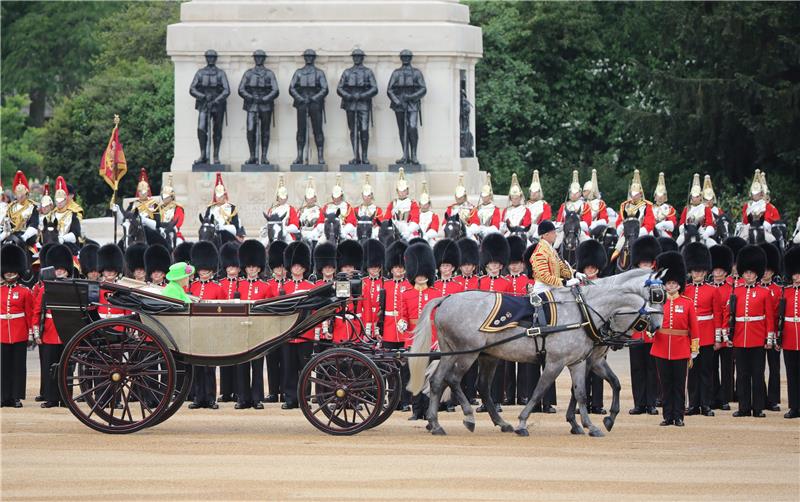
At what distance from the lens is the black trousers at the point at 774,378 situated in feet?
63.6

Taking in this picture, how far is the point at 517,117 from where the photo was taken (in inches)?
1724

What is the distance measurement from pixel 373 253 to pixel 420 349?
4.36 metres

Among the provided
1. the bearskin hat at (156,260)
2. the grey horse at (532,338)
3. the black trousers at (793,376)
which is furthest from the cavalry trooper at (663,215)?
the grey horse at (532,338)

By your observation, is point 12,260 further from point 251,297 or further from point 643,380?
point 643,380

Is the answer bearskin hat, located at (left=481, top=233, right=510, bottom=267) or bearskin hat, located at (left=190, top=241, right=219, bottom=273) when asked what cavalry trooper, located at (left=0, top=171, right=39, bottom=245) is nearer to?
bearskin hat, located at (left=190, top=241, right=219, bottom=273)

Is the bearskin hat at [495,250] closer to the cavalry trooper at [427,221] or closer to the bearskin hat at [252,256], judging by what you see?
the bearskin hat at [252,256]

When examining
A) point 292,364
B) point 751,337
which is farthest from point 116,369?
point 751,337

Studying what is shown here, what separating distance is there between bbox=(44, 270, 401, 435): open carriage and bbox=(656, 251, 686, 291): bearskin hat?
3132mm

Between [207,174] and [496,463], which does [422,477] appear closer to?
[496,463]

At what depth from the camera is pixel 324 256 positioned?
68.1 ft

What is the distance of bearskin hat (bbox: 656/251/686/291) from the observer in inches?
746

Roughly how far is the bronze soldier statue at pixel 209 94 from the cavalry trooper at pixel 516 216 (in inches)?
267

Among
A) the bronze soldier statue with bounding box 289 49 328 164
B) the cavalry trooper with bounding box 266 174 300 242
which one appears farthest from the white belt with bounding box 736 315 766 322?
the bronze soldier statue with bounding box 289 49 328 164

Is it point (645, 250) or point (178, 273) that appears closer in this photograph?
point (178, 273)
